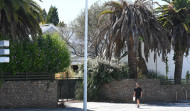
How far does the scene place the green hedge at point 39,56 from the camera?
17.8m

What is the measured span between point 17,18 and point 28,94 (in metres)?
4.53

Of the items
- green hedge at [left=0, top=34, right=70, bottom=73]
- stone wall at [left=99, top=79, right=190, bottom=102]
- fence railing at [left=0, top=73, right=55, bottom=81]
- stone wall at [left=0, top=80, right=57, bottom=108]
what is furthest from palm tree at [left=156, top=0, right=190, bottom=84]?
stone wall at [left=0, top=80, right=57, bottom=108]

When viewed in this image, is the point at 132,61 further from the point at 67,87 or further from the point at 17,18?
the point at 17,18

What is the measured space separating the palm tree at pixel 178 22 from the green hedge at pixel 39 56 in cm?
1094

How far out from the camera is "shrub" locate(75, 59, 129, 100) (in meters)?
24.0

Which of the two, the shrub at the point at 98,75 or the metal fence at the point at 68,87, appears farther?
the metal fence at the point at 68,87

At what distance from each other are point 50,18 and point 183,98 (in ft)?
157

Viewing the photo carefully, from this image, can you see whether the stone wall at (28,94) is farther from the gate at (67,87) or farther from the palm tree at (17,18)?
the gate at (67,87)

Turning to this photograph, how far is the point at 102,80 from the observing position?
24.1 m

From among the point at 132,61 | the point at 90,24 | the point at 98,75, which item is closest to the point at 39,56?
the point at 98,75

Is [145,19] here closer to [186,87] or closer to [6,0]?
[186,87]

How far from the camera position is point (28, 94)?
60.5 feet

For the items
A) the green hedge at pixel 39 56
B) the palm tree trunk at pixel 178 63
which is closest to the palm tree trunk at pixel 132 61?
the palm tree trunk at pixel 178 63

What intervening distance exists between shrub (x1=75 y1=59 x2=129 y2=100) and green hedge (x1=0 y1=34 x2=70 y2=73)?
395 centimetres
